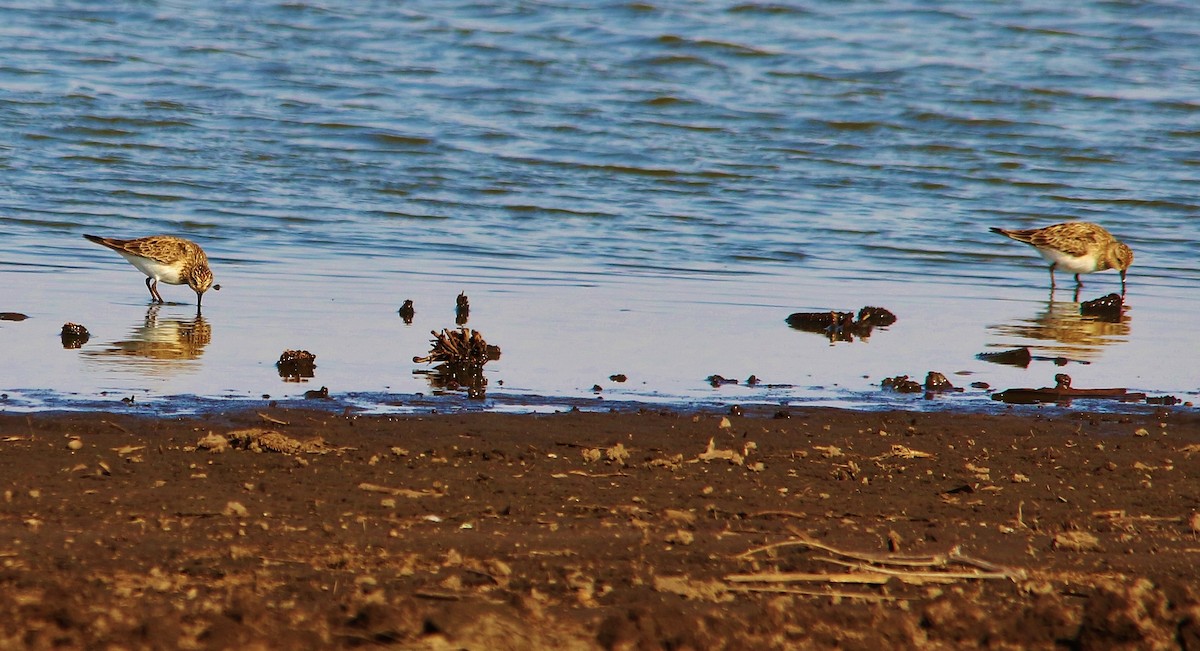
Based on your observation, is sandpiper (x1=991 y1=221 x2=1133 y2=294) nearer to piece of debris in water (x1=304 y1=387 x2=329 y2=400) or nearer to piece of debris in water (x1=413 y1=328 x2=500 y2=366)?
piece of debris in water (x1=413 y1=328 x2=500 y2=366)

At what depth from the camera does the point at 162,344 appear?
936cm

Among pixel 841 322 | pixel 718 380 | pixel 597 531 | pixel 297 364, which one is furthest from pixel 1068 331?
pixel 597 531

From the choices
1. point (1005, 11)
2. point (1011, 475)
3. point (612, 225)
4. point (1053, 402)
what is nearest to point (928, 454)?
point (1011, 475)

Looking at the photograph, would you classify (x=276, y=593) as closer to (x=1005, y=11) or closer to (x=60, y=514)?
(x=60, y=514)

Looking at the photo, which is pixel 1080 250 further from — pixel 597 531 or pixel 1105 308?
pixel 597 531

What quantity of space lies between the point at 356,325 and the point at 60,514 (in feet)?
16.2

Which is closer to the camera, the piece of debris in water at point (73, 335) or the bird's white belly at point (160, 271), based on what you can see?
the piece of debris in water at point (73, 335)

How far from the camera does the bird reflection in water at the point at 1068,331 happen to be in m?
10.2

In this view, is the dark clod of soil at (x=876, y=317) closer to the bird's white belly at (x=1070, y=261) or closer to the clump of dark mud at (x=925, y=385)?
the clump of dark mud at (x=925, y=385)

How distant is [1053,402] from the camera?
8.10 metres

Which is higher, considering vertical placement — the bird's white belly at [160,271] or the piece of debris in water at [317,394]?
the bird's white belly at [160,271]

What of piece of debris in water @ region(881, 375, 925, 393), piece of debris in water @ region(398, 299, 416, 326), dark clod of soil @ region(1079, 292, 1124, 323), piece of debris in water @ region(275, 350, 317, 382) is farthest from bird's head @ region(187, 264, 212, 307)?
dark clod of soil @ region(1079, 292, 1124, 323)

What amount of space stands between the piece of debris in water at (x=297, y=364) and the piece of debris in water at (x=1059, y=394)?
134 inches

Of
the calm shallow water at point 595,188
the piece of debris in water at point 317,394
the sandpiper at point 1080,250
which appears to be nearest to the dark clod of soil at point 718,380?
the calm shallow water at point 595,188
